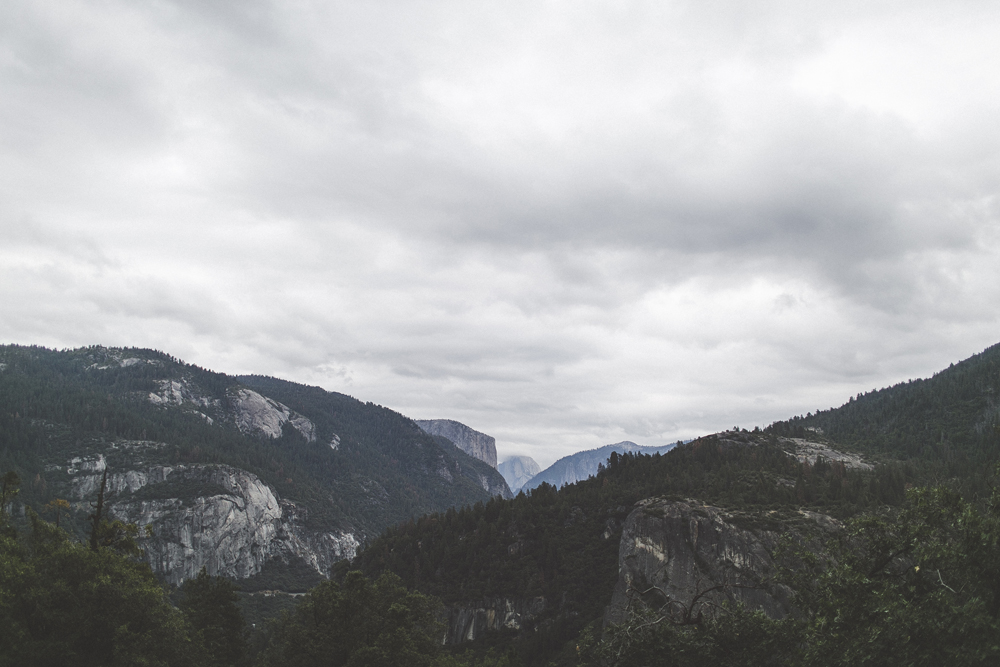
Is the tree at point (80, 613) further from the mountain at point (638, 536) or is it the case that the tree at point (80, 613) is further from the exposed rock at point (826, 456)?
the exposed rock at point (826, 456)

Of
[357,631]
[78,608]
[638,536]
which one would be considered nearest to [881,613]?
[357,631]

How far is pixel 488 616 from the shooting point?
6225 inches

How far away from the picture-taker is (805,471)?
16038 cm

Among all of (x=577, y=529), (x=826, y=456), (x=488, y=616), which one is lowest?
(x=488, y=616)

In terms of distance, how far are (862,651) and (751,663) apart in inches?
204

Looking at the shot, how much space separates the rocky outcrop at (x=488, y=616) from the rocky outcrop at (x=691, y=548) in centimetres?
2713

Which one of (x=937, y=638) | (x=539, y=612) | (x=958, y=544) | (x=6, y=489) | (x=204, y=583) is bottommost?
(x=539, y=612)

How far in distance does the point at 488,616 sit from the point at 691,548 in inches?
2365

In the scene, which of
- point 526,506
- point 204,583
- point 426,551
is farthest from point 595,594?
point 204,583

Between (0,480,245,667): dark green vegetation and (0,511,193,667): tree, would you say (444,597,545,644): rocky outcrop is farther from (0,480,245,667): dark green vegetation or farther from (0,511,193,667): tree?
(0,511,193,667): tree

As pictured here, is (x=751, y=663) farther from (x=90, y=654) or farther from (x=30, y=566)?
(x=30, y=566)

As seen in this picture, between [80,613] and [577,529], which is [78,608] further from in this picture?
[577,529]

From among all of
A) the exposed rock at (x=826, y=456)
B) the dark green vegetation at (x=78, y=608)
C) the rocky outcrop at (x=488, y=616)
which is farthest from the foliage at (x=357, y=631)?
the exposed rock at (x=826, y=456)

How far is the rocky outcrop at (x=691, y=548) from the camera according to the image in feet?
389
